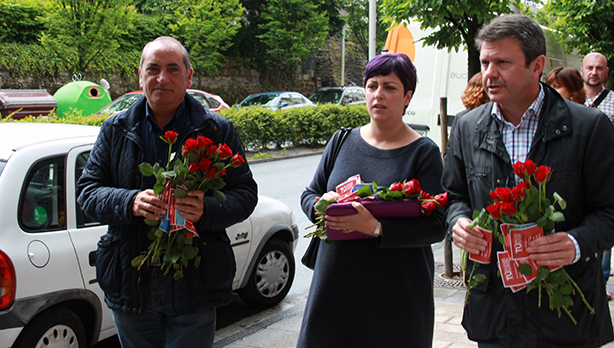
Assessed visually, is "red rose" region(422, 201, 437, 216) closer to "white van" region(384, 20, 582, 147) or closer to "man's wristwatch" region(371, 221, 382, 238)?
"man's wristwatch" region(371, 221, 382, 238)

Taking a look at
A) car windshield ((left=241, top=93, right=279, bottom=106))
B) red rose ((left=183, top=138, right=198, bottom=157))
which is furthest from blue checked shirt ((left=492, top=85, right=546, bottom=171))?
car windshield ((left=241, top=93, right=279, bottom=106))

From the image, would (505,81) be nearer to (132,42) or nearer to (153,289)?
(153,289)

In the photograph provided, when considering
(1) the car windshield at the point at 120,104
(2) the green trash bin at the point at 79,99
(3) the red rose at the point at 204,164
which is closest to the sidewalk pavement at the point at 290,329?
(3) the red rose at the point at 204,164

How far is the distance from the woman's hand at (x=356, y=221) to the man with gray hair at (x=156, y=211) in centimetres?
52

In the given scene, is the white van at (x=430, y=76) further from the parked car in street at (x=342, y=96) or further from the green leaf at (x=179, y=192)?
the parked car in street at (x=342, y=96)

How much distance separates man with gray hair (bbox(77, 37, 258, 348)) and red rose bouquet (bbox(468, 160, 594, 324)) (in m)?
1.14

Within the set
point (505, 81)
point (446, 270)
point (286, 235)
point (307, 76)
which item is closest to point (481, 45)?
point (505, 81)

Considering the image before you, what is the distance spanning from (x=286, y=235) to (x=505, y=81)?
11.6 feet

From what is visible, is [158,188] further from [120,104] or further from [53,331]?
[120,104]

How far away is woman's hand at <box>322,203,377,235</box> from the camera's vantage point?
225 centimetres

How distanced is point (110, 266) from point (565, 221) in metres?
1.93

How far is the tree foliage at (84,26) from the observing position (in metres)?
19.6

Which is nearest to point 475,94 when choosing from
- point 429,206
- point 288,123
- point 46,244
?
point 429,206

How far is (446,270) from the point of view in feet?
19.7
